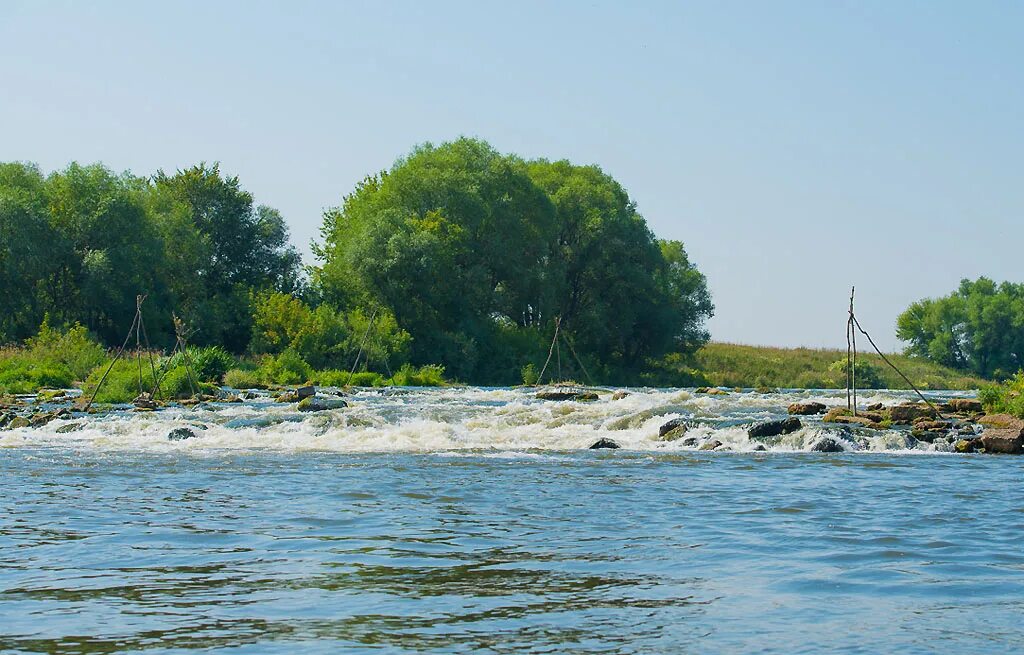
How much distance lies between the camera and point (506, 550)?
40.6 feet

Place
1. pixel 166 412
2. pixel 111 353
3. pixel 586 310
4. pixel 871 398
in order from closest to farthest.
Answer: pixel 166 412 < pixel 871 398 < pixel 111 353 < pixel 586 310

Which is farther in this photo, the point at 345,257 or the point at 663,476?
the point at 345,257

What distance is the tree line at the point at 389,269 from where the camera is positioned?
55906 mm

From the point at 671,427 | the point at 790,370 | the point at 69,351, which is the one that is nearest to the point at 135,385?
the point at 69,351

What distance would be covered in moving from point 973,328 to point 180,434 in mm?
76942

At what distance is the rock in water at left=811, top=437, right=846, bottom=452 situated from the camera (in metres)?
25.0

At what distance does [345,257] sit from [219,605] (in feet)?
167

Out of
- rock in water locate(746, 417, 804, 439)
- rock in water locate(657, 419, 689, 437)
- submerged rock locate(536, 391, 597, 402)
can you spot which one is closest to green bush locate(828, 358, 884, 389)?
submerged rock locate(536, 391, 597, 402)

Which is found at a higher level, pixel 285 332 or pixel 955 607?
pixel 285 332

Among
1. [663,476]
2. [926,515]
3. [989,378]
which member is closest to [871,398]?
[663,476]

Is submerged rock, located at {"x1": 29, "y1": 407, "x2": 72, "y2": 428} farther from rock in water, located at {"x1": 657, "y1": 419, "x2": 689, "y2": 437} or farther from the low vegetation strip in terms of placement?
the low vegetation strip

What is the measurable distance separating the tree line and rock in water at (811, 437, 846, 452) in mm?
26085

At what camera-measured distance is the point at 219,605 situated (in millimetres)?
9500

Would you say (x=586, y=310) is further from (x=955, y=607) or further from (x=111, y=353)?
(x=955, y=607)
